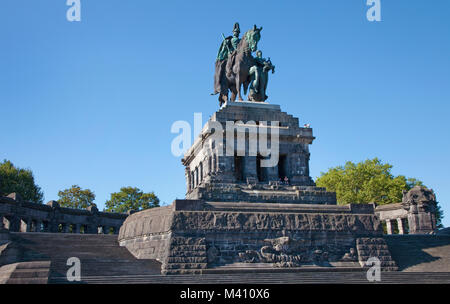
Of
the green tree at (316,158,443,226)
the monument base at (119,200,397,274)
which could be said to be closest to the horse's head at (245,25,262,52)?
the monument base at (119,200,397,274)

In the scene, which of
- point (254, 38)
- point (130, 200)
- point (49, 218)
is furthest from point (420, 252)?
point (130, 200)

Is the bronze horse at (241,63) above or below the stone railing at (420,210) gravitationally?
above

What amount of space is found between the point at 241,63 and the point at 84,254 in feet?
49.9

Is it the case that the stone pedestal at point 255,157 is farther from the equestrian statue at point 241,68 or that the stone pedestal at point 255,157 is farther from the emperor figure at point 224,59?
the emperor figure at point 224,59

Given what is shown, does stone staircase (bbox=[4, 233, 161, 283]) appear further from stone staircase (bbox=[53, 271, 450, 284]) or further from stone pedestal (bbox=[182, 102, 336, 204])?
stone pedestal (bbox=[182, 102, 336, 204])

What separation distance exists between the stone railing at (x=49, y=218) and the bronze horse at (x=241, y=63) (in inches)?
561

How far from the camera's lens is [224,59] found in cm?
3291

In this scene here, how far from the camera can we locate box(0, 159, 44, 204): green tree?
45750 mm

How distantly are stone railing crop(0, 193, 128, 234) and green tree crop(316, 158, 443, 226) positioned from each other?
2322cm

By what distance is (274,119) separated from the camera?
2891 cm

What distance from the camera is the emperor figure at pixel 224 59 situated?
107ft

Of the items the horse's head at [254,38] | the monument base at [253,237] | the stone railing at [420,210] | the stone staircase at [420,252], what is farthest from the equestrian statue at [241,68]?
the stone railing at [420,210]

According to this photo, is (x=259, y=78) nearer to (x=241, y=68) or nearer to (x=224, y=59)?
(x=241, y=68)
